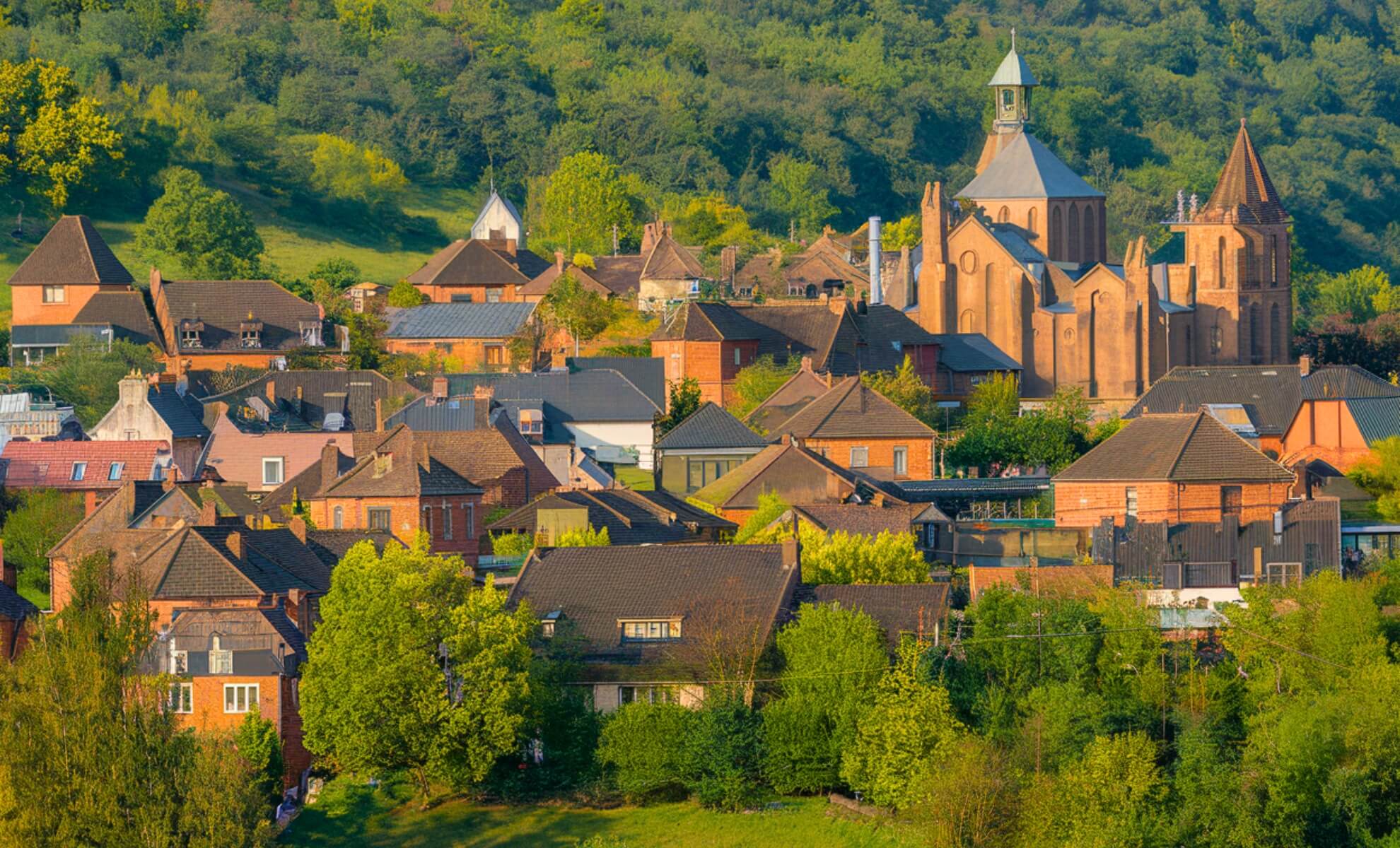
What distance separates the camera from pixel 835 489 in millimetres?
63625

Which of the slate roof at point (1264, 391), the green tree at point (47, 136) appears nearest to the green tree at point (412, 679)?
the slate roof at point (1264, 391)

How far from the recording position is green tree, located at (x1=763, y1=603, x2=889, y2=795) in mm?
47031

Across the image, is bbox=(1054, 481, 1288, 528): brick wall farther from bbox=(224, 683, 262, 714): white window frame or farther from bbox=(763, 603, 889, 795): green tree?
bbox=(224, 683, 262, 714): white window frame

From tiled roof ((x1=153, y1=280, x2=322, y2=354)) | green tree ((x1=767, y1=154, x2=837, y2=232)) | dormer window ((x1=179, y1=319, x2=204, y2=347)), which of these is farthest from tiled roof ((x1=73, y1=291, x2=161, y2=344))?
green tree ((x1=767, y1=154, x2=837, y2=232))

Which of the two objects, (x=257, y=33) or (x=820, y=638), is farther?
(x=257, y=33)

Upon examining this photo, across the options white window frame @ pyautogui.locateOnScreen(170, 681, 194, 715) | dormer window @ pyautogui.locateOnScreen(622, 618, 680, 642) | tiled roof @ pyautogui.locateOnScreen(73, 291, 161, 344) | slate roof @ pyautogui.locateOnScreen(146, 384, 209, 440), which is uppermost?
tiled roof @ pyautogui.locateOnScreen(73, 291, 161, 344)

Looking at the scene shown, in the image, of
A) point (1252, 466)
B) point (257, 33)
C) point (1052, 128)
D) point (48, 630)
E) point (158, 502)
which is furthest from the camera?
point (1052, 128)

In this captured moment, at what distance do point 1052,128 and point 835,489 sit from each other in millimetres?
126992

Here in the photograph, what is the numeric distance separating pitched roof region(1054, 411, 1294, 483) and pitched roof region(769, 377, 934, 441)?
689 cm

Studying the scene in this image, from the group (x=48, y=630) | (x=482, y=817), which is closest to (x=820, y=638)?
(x=482, y=817)

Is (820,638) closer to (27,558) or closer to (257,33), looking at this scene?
(27,558)

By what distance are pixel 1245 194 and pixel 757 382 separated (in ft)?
113

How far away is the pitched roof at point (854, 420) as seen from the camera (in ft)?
236

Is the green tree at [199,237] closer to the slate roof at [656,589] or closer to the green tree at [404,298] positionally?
the green tree at [404,298]
